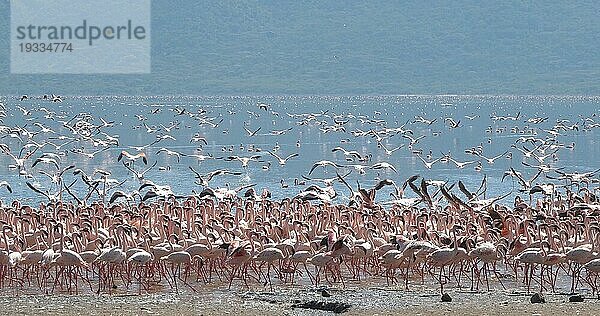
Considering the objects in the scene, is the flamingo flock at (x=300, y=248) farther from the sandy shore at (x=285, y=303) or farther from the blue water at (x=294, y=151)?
the blue water at (x=294, y=151)

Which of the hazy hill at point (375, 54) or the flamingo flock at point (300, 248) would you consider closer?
the flamingo flock at point (300, 248)

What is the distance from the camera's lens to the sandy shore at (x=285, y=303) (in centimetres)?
1235

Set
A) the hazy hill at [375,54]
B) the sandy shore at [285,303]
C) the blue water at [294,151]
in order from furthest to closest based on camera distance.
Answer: the hazy hill at [375,54]
the blue water at [294,151]
the sandy shore at [285,303]

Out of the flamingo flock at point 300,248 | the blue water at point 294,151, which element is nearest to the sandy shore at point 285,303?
the flamingo flock at point 300,248

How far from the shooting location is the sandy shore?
1235 cm

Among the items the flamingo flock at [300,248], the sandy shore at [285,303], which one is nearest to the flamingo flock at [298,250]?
the flamingo flock at [300,248]

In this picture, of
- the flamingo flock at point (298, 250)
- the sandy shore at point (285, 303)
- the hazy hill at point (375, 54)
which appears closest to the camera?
the sandy shore at point (285, 303)

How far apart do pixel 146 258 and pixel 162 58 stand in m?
170

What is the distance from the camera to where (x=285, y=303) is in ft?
44.2

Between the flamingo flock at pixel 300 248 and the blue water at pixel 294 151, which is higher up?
the blue water at pixel 294 151

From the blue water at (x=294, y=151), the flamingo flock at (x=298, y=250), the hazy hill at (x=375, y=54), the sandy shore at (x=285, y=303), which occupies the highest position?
the hazy hill at (x=375, y=54)

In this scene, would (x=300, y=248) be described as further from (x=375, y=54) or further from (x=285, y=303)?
(x=375, y=54)

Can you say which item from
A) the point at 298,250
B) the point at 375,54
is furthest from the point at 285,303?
the point at 375,54

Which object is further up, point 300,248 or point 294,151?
point 294,151
